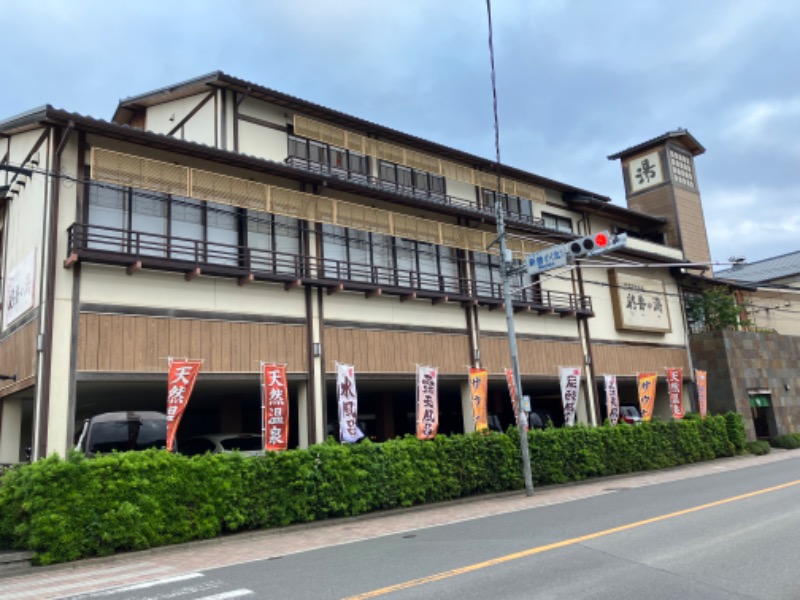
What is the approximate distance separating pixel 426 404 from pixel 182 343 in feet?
23.2

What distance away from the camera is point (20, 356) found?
1567 centimetres

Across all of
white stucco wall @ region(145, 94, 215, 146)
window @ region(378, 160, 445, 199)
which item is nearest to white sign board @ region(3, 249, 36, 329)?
white stucco wall @ region(145, 94, 215, 146)

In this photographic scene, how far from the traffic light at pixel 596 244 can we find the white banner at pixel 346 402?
6.71 metres

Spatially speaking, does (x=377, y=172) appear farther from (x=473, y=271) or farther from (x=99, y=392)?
(x=99, y=392)

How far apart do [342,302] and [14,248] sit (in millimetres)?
9327

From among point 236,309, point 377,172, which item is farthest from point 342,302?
point 377,172

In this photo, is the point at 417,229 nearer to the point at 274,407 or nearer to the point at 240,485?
the point at 274,407

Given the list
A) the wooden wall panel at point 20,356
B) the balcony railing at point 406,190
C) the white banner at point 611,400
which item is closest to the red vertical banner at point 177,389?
the wooden wall panel at point 20,356

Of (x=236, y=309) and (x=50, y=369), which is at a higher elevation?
(x=236, y=309)

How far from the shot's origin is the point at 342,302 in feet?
62.7

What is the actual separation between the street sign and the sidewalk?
235 inches

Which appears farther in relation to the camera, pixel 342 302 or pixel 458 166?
pixel 458 166

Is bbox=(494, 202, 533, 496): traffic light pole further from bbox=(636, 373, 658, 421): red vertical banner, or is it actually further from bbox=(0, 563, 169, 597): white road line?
bbox=(0, 563, 169, 597): white road line

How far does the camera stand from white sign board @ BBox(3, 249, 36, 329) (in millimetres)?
15461
